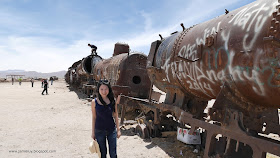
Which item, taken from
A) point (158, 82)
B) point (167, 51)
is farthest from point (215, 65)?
point (158, 82)

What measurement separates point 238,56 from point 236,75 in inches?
11.7

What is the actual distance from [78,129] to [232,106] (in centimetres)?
524

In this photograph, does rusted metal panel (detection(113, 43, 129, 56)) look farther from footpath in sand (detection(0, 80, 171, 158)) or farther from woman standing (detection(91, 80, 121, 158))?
woman standing (detection(91, 80, 121, 158))

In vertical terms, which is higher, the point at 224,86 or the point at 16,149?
the point at 224,86

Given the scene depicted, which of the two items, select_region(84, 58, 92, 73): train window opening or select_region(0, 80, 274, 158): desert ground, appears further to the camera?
select_region(84, 58, 92, 73): train window opening

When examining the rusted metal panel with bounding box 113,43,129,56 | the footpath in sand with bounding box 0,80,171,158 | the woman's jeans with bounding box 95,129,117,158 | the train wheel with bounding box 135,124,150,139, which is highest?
the rusted metal panel with bounding box 113,43,129,56

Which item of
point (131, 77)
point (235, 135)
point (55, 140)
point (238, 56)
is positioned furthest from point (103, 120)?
point (131, 77)

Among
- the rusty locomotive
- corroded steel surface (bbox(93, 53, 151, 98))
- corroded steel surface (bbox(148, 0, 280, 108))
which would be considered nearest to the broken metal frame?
the rusty locomotive

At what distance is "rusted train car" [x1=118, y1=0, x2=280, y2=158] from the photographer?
8.42ft

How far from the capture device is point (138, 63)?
27.0ft

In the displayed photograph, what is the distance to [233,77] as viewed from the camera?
A: 3.03m

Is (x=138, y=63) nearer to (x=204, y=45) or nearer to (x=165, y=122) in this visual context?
(x=165, y=122)

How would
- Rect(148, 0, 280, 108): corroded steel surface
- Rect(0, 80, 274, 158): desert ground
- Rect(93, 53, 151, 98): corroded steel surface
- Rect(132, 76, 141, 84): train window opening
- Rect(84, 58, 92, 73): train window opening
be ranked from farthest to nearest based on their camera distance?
Rect(84, 58, 92, 73): train window opening < Rect(132, 76, 141, 84): train window opening < Rect(93, 53, 151, 98): corroded steel surface < Rect(0, 80, 274, 158): desert ground < Rect(148, 0, 280, 108): corroded steel surface

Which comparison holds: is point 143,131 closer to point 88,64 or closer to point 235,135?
point 235,135
